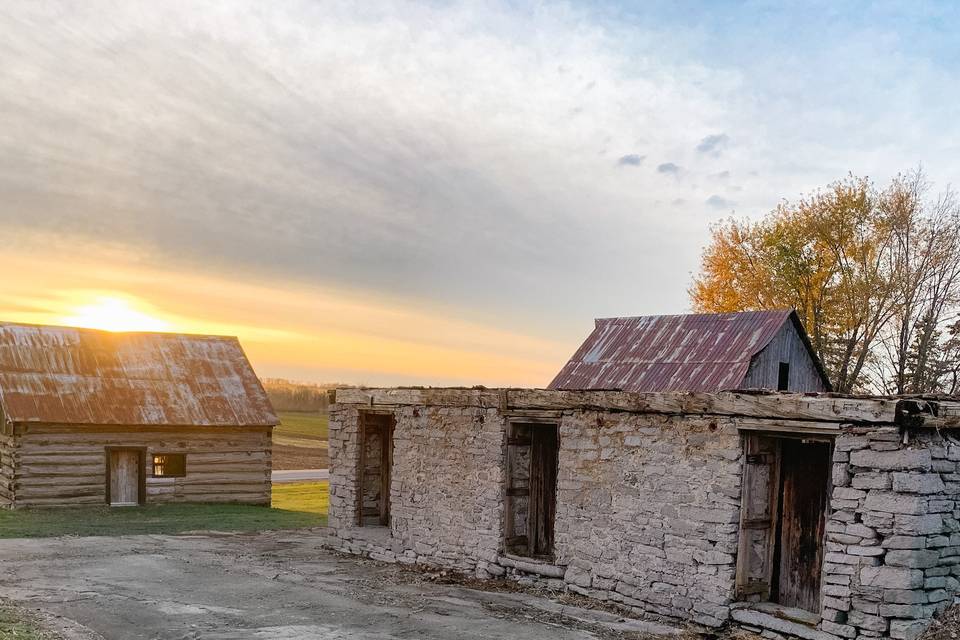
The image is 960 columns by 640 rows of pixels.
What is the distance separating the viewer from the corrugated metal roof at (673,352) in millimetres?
22156

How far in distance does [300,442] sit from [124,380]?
27738 millimetres

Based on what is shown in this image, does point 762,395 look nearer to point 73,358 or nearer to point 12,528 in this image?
point 12,528

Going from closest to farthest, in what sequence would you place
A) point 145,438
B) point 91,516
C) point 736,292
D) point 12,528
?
1. point 12,528
2. point 91,516
3. point 145,438
4. point 736,292

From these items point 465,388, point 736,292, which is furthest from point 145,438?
point 736,292

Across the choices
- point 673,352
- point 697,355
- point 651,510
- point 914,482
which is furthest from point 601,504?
point 673,352

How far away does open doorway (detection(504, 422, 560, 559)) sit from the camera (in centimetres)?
1397

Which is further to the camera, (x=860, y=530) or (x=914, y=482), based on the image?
(x=860, y=530)

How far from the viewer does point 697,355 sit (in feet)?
75.0

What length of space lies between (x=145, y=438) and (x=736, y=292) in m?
24.0

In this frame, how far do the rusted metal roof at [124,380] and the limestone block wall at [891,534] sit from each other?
63.8 ft

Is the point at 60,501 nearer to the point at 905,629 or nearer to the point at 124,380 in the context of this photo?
the point at 124,380

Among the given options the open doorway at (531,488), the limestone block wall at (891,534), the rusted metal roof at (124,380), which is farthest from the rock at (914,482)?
the rusted metal roof at (124,380)

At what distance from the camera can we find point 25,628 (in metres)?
10.1

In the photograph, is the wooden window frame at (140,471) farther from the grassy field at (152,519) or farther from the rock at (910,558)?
the rock at (910,558)
